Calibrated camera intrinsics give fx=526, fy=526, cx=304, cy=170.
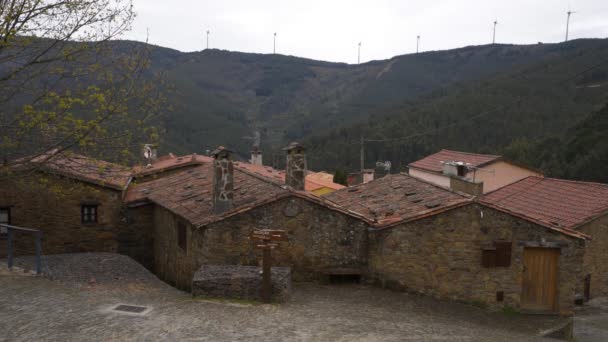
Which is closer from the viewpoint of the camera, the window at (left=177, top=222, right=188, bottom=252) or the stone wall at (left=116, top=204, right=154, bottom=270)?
the window at (left=177, top=222, right=188, bottom=252)

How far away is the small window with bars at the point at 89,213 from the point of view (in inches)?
697

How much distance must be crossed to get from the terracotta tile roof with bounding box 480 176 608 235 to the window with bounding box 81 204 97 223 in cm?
1381

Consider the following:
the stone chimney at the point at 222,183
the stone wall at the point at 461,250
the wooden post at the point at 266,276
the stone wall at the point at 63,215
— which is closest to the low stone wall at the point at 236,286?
the wooden post at the point at 266,276

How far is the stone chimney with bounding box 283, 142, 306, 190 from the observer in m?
15.0

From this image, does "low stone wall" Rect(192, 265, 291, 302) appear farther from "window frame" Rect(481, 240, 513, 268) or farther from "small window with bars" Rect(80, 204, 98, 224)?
"small window with bars" Rect(80, 204, 98, 224)

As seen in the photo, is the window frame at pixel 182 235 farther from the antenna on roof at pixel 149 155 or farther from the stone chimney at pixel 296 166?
the antenna on roof at pixel 149 155

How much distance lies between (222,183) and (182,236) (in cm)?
214

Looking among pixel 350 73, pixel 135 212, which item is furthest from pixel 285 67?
pixel 135 212

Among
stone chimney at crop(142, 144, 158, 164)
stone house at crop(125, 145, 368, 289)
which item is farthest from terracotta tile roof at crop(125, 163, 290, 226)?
stone chimney at crop(142, 144, 158, 164)

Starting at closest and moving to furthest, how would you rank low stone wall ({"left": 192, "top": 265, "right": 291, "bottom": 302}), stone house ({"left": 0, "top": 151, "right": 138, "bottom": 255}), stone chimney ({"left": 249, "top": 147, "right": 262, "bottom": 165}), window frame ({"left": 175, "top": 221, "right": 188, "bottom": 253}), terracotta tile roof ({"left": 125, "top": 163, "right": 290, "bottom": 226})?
low stone wall ({"left": 192, "top": 265, "right": 291, "bottom": 302})
terracotta tile roof ({"left": 125, "top": 163, "right": 290, "bottom": 226})
window frame ({"left": 175, "top": 221, "right": 188, "bottom": 253})
stone house ({"left": 0, "top": 151, "right": 138, "bottom": 255})
stone chimney ({"left": 249, "top": 147, "right": 262, "bottom": 165})

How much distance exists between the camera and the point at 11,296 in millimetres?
10750

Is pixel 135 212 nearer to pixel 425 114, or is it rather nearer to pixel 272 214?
pixel 272 214

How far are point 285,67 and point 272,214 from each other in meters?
156

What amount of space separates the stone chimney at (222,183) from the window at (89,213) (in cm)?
622
